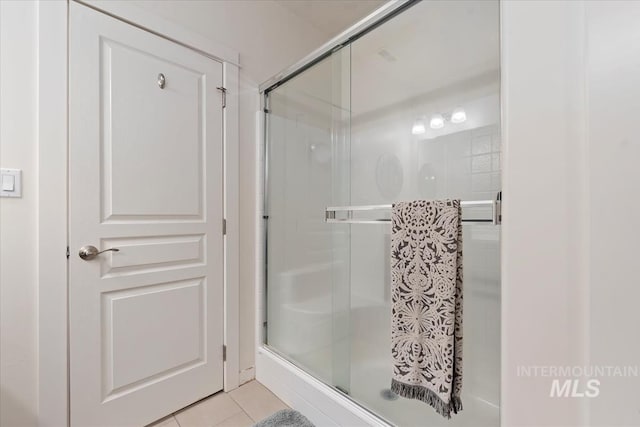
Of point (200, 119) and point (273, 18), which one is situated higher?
point (273, 18)

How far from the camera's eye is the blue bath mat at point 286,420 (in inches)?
54.7

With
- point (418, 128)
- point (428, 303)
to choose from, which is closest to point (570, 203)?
point (428, 303)

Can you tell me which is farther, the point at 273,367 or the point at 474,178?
the point at 273,367

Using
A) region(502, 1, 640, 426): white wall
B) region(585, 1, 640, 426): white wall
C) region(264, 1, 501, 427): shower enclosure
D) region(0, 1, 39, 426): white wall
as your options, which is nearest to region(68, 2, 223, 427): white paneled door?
region(0, 1, 39, 426): white wall

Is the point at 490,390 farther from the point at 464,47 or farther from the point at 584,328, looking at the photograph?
the point at 464,47

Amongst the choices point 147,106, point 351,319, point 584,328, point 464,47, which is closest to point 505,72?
point 584,328

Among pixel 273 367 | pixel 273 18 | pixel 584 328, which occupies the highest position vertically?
pixel 273 18

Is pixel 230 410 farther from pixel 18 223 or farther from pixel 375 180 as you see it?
pixel 375 180

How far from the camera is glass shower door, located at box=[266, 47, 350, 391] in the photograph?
1.64 m

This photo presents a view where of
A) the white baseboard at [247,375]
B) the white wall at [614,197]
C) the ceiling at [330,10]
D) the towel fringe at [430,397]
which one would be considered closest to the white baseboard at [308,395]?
the white baseboard at [247,375]

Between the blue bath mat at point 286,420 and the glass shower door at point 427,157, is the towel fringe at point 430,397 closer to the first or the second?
the glass shower door at point 427,157

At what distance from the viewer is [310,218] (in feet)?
5.64

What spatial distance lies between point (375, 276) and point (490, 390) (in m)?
0.76

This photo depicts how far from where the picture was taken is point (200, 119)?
1612 millimetres
